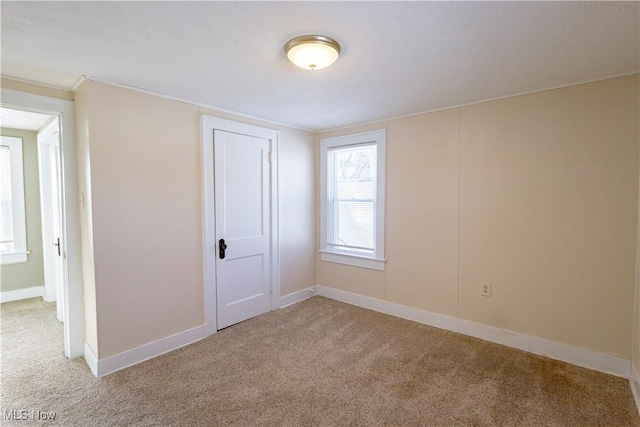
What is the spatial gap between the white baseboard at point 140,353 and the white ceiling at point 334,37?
2.18 meters

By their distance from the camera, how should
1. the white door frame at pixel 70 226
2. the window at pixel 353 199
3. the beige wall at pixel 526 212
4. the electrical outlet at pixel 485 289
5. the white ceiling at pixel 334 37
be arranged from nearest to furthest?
the white ceiling at pixel 334 37 < the beige wall at pixel 526 212 < the white door frame at pixel 70 226 < the electrical outlet at pixel 485 289 < the window at pixel 353 199

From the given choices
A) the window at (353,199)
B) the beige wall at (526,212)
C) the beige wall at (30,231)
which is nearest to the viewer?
the beige wall at (526,212)

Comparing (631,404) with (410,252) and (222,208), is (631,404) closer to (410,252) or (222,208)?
(410,252)

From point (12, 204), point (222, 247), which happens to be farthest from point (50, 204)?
point (222, 247)

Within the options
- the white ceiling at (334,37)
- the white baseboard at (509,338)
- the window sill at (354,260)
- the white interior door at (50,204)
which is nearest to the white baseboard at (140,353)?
the white interior door at (50,204)

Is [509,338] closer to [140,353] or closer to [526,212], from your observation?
[526,212]

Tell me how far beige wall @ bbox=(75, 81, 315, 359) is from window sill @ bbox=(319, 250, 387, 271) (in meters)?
1.76

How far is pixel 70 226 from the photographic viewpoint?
2594 millimetres

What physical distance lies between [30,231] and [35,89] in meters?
2.82

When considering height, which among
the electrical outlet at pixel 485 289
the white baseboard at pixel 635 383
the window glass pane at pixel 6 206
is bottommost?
the white baseboard at pixel 635 383

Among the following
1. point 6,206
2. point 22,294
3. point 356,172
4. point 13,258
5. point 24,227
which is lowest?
point 22,294

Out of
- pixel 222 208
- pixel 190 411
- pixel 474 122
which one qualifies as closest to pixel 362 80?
pixel 474 122

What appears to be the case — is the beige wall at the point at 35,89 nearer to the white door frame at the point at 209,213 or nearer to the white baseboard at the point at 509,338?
the white door frame at the point at 209,213

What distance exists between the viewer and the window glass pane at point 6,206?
4.02m
